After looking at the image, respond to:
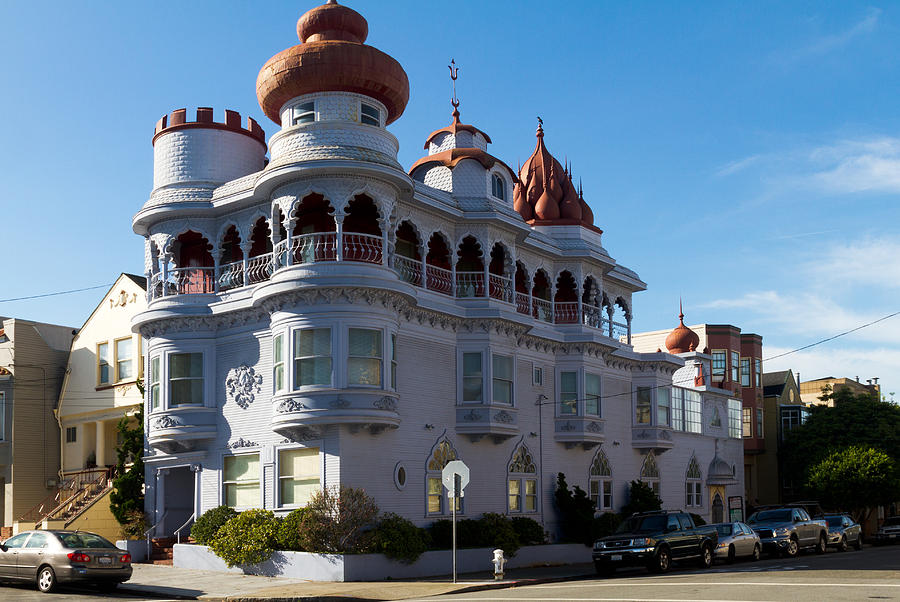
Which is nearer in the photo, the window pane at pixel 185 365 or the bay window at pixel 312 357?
the bay window at pixel 312 357

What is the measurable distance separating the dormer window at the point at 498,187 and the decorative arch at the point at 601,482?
1090 centimetres

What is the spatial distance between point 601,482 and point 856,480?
20.5 m

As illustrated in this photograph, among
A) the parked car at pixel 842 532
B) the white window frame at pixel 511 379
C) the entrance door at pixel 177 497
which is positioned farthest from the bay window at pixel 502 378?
the parked car at pixel 842 532

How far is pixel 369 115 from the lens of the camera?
101 ft

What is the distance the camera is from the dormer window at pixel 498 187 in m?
35.2

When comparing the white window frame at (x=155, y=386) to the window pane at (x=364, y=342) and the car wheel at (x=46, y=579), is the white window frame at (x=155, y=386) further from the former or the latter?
the car wheel at (x=46, y=579)

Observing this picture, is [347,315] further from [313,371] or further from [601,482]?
[601,482]

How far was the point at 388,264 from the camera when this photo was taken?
29625 mm

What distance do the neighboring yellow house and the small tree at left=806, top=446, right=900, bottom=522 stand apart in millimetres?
35772

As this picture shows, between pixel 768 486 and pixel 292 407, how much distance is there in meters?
44.0

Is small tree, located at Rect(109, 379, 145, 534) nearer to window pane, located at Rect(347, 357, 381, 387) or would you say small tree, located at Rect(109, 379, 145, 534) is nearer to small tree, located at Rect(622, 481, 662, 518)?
window pane, located at Rect(347, 357, 381, 387)

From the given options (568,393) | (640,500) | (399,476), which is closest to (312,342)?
(399,476)

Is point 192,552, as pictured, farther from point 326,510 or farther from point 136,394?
point 136,394

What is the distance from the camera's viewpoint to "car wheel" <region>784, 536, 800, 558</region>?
34.7m
